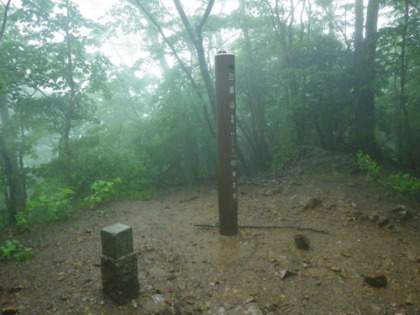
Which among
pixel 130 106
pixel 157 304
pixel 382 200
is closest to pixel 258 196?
pixel 382 200

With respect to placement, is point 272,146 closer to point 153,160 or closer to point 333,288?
point 153,160

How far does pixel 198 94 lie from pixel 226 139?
212 inches

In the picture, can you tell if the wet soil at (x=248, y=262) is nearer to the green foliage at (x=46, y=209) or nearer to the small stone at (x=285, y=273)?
the small stone at (x=285, y=273)

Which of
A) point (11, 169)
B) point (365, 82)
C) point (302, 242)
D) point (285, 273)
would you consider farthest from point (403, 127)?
point (11, 169)

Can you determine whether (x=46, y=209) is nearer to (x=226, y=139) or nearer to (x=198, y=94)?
(x=226, y=139)

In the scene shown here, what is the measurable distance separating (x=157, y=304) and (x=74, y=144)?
6.35 meters

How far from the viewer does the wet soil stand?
2.91 meters

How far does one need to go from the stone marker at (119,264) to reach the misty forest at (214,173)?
0.11 m

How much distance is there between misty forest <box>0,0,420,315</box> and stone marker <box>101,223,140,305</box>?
11 cm

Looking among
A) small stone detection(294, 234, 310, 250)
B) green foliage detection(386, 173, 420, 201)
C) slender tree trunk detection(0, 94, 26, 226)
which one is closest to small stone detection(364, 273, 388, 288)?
small stone detection(294, 234, 310, 250)

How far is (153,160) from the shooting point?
938cm

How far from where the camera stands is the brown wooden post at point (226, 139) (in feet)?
13.6

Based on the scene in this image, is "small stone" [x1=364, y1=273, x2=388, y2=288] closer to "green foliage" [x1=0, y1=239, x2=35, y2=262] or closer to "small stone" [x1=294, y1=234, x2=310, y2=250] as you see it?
"small stone" [x1=294, y1=234, x2=310, y2=250]

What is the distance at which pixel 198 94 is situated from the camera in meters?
9.34
